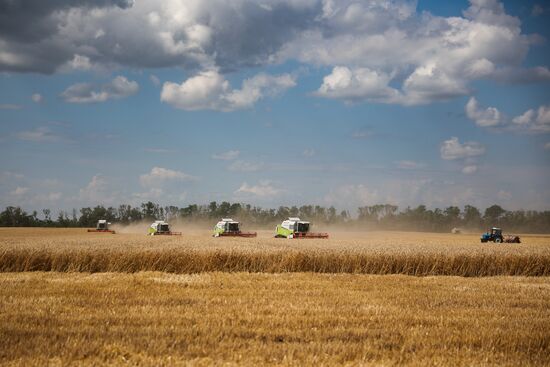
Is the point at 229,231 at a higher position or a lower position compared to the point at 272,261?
higher

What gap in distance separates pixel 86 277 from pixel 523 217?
482 ft

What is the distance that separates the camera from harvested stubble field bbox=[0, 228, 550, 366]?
27.4 feet

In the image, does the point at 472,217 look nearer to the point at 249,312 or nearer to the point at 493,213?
the point at 493,213

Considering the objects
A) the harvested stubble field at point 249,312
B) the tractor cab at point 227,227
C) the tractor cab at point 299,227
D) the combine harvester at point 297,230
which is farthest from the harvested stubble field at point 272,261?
the tractor cab at point 227,227

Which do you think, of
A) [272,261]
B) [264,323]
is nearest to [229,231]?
[272,261]

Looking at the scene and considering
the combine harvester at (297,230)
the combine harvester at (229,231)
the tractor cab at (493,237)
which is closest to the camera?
the combine harvester at (297,230)

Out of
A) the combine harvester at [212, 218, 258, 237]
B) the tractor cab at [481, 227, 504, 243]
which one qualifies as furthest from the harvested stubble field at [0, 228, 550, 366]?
the tractor cab at [481, 227, 504, 243]

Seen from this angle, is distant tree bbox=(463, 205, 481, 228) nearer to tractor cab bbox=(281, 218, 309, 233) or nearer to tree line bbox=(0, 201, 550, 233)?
tree line bbox=(0, 201, 550, 233)

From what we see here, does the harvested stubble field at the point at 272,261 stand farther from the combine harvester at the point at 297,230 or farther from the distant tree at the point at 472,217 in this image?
the distant tree at the point at 472,217

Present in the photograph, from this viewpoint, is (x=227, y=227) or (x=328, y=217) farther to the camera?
(x=328, y=217)

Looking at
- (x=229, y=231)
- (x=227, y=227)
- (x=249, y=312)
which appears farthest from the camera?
(x=227, y=227)

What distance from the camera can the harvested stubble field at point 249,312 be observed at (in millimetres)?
8352

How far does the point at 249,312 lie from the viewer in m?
11.7

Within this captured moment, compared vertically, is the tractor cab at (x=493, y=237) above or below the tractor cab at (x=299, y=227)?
below
